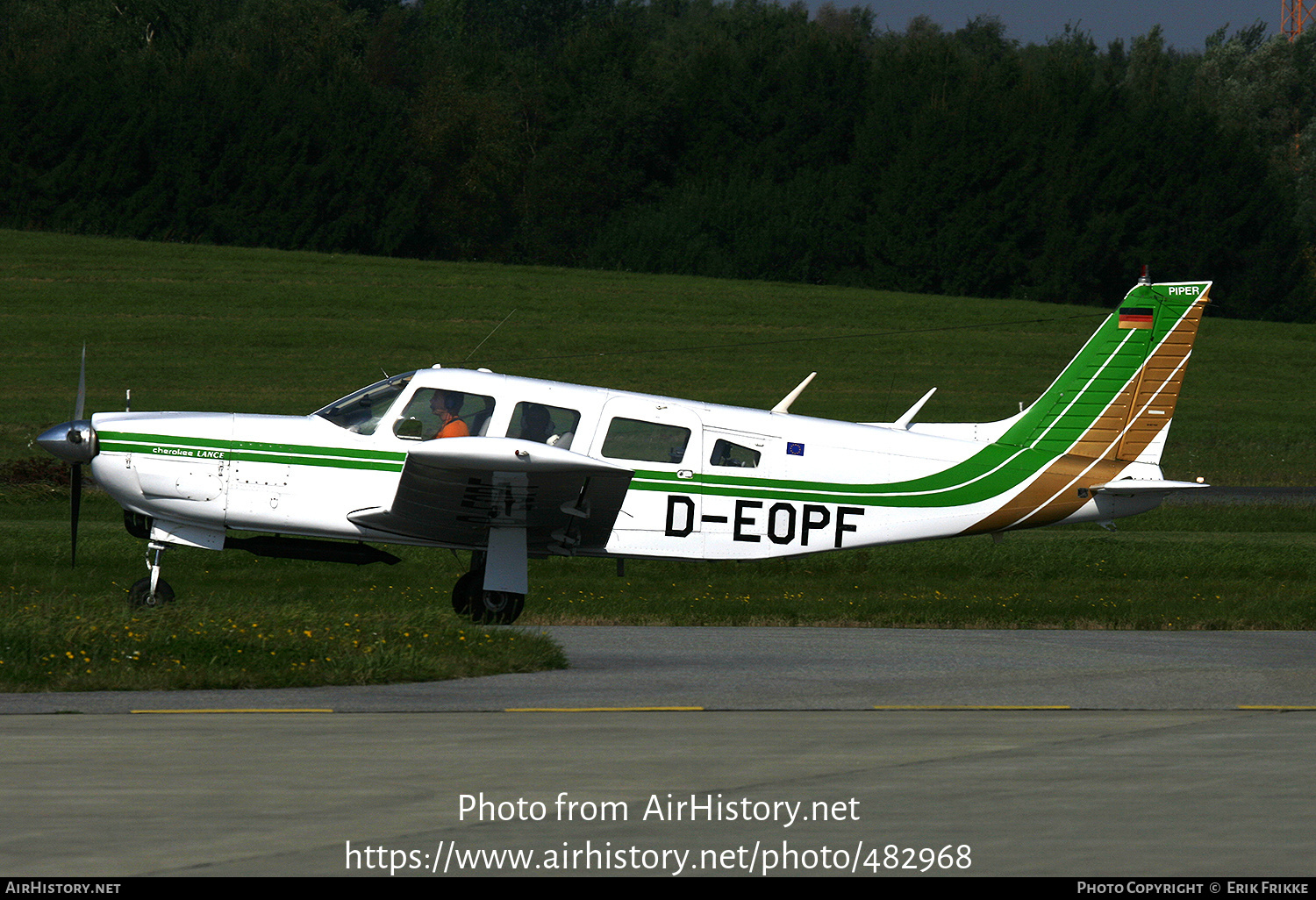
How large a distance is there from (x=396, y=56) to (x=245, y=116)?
48.8ft

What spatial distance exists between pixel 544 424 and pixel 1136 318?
6.56m

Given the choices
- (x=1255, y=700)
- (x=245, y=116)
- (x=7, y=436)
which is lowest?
(x=7, y=436)

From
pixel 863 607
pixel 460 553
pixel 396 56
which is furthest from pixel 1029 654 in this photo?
pixel 396 56

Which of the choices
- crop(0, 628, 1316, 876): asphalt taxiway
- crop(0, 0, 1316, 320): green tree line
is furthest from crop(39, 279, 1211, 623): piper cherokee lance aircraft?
crop(0, 0, 1316, 320): green tree line

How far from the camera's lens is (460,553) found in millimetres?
22672

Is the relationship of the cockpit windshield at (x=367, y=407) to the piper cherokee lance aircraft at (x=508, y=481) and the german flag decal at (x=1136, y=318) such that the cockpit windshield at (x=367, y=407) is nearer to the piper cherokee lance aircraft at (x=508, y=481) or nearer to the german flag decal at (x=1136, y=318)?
the piper cherokee lance aircraft at (x=508, y=481)

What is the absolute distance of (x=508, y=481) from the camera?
14.3m

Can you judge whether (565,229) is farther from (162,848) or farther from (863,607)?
(162,848)

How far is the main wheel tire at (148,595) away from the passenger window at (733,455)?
15.8ft

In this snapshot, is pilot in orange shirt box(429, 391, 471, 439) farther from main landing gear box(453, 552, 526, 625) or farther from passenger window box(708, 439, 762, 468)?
passenger window box(708, 439, 762, 468)

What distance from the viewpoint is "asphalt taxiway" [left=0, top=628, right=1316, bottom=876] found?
20.5 feet

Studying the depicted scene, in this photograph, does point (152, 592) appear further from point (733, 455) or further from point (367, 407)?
point (733, 455)

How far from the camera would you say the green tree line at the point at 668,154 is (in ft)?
205

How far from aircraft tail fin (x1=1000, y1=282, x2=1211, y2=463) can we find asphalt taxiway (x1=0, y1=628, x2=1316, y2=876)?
465 centimetres
